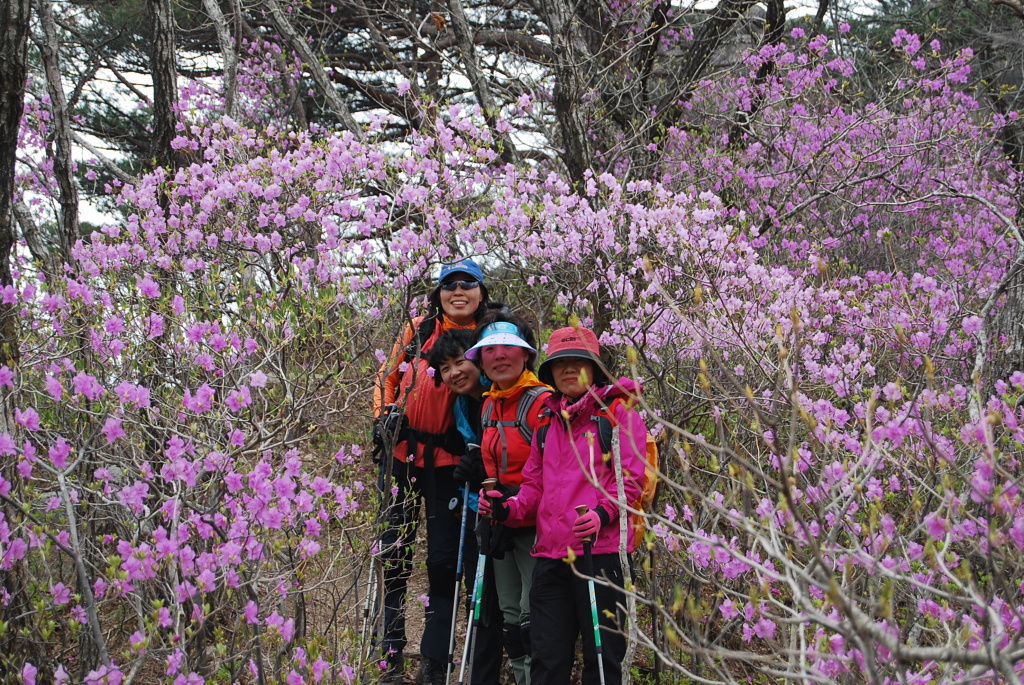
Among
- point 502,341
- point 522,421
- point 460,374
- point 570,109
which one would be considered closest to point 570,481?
point 522,421

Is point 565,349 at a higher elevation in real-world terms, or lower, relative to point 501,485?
higher

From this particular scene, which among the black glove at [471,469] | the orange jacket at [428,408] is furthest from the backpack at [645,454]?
the orange jacket at [428,408]

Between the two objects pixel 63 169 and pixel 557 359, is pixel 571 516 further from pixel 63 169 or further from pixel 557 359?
pixel 63 169

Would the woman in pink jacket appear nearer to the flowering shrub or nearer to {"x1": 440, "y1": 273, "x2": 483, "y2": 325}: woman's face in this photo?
the flowering shrub

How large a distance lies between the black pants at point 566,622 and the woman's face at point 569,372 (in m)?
0.62

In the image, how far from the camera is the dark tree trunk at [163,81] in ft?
14.9

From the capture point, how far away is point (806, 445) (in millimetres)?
3740

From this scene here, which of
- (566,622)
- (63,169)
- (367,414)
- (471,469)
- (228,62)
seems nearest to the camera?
(566,622)

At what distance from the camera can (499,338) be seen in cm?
318

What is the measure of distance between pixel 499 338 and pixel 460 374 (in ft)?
1.08

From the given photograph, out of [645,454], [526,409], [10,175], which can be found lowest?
[645,454]

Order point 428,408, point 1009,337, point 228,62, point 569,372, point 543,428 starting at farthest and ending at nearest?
point 228,62 < point 1009,337 < point 428,408 < point 543,428 < point 569,372

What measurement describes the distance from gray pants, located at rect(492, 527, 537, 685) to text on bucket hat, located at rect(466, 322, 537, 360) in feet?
2.48

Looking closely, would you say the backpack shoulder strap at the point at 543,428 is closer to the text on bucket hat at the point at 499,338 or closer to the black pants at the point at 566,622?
the text on bucket hat at the point at 499,338
